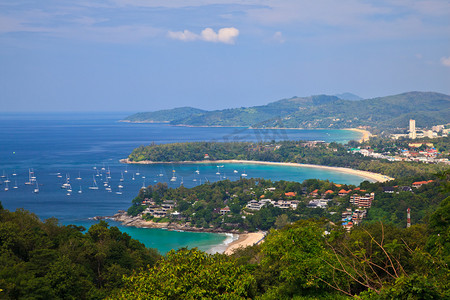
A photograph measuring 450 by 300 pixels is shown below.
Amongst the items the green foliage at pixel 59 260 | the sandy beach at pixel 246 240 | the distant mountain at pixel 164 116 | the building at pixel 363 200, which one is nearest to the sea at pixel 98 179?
the sandy beach at pixel 246 240

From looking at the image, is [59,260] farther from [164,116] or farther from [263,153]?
[164,116]

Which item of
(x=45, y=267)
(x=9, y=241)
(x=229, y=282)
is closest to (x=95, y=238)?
(x=9, y=241)

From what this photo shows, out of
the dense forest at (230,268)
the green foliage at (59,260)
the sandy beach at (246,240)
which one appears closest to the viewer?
the dense forest at (230,268)

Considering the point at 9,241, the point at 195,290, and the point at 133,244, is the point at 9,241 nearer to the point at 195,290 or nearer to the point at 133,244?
the point at 133,244

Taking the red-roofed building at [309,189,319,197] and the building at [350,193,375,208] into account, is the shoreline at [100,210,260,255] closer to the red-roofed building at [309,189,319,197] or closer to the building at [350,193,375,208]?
the building at [350,193,375,208]

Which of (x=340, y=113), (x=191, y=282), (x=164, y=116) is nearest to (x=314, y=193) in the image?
(x=191, y=282)

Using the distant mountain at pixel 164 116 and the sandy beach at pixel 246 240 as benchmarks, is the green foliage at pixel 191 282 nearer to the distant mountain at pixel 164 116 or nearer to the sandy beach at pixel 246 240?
the sandy beach at pixel 246 240

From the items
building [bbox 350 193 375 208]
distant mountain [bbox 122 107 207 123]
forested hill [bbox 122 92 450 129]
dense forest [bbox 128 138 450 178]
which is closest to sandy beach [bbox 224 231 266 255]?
building [bbox 350 193 375 208]
